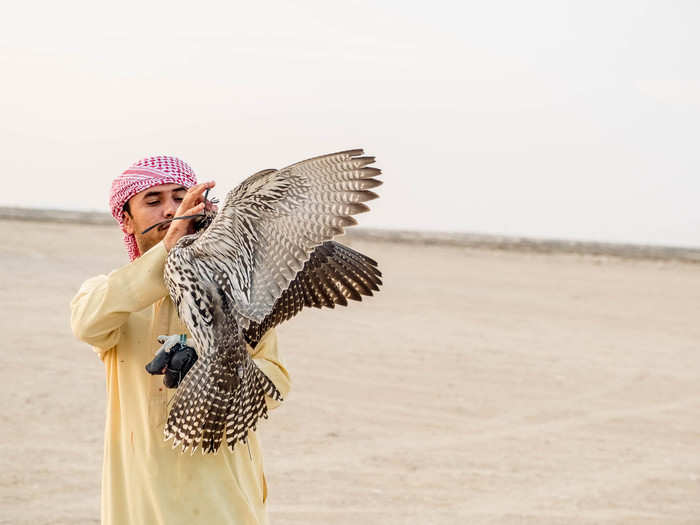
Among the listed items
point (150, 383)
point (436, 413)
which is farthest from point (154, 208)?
point (436, 413)

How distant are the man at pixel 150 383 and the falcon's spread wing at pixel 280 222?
0.38 feet

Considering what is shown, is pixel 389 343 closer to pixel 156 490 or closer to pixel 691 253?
pixel 156 490

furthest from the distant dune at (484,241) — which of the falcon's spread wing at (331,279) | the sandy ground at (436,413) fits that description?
the falcon's spread wing at (331,279)

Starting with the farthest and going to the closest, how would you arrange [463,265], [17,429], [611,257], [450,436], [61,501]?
[611,257]
[463,265]
[450,436]
[17,429]
[61,501]

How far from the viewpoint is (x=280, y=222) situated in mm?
2215

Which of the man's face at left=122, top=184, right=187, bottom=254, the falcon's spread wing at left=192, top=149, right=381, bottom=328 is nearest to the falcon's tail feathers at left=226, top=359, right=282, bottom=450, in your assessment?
the falcon's spread wing at left=192, top=149, right=381, bottom=328

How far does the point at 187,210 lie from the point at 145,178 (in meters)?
0.30

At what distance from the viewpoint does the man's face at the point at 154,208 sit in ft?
7.73

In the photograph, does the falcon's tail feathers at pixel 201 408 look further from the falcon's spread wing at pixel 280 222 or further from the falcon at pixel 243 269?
the falcon's spread wing at pixel 280 222

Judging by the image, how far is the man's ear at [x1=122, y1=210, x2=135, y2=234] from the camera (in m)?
2.43

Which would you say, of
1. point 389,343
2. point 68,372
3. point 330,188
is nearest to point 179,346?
point 330,188

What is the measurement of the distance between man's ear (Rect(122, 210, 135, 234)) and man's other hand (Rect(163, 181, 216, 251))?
32 cm

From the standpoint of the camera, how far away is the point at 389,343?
8.20 meters

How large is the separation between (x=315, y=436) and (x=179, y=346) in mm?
3417
